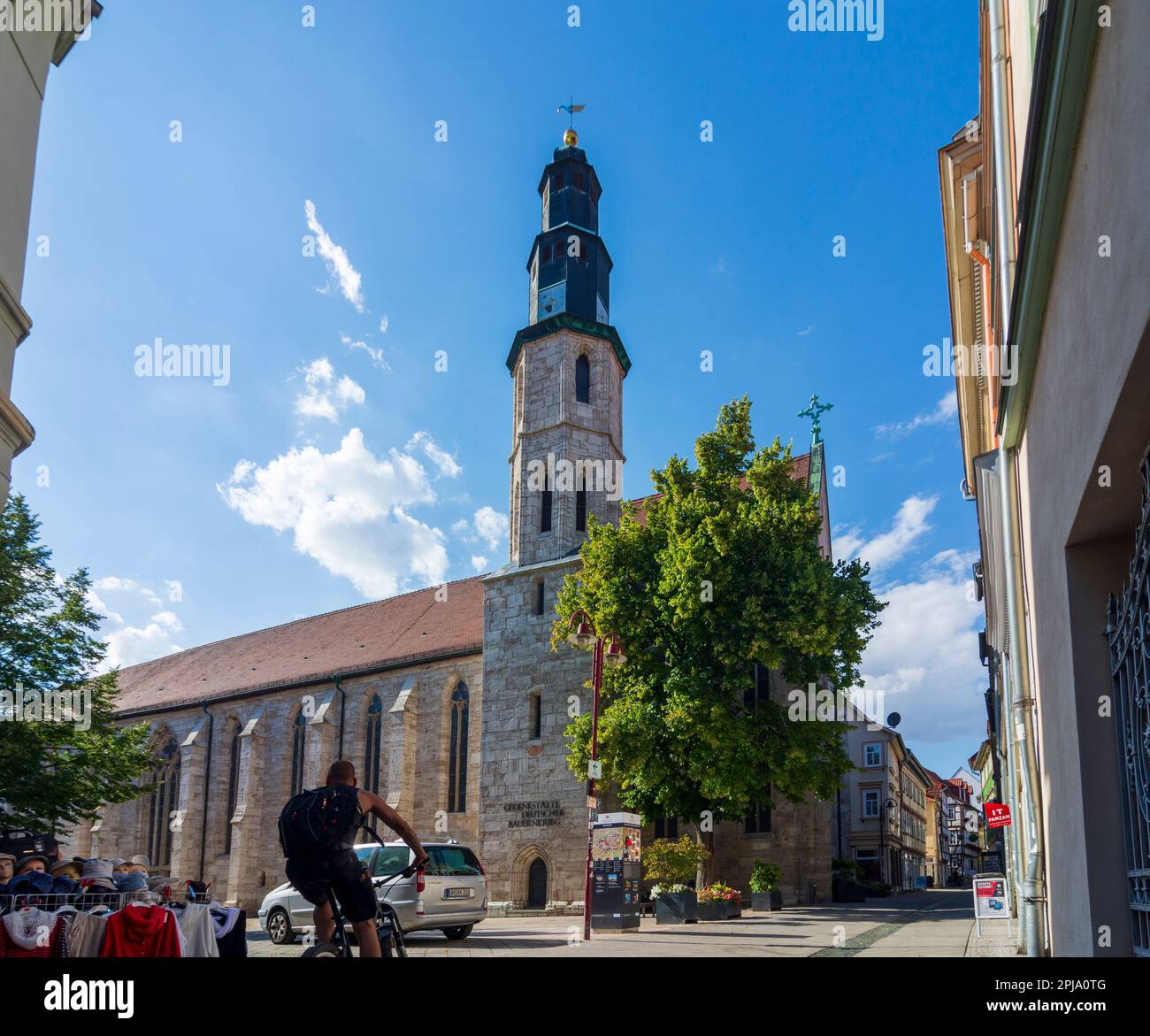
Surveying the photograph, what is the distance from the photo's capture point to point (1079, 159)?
4.67m

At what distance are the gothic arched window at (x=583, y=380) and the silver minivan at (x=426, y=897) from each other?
895 inches

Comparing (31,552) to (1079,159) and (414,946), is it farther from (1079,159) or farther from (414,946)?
(1079,159)

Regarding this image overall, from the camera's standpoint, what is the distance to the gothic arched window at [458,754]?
119ft

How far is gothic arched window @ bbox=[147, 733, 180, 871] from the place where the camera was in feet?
153

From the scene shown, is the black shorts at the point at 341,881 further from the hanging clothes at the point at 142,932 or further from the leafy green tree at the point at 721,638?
the leafy green tree at the point at 721,638

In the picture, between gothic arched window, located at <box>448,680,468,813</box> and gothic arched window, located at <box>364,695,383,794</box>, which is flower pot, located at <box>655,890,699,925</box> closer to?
gothic arched window, located at <box>448,680,468,813</box>

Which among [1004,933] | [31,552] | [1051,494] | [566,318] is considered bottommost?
[1004,933]

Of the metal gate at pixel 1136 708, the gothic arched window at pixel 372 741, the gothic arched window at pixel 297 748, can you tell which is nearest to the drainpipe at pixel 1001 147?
the metal gate at pixel 1136 708

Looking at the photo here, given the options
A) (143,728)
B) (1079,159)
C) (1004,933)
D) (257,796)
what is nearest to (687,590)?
(1004,933)

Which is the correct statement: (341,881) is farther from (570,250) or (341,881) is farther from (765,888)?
(570,250)

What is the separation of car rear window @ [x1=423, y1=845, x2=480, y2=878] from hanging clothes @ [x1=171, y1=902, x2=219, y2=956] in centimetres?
963

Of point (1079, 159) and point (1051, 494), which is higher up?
point (1079, 159)

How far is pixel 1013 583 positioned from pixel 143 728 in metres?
24.9

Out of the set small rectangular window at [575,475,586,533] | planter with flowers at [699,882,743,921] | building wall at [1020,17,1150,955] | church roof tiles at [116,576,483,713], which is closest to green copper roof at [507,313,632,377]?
small rectangular window at [575,475,586,533]
